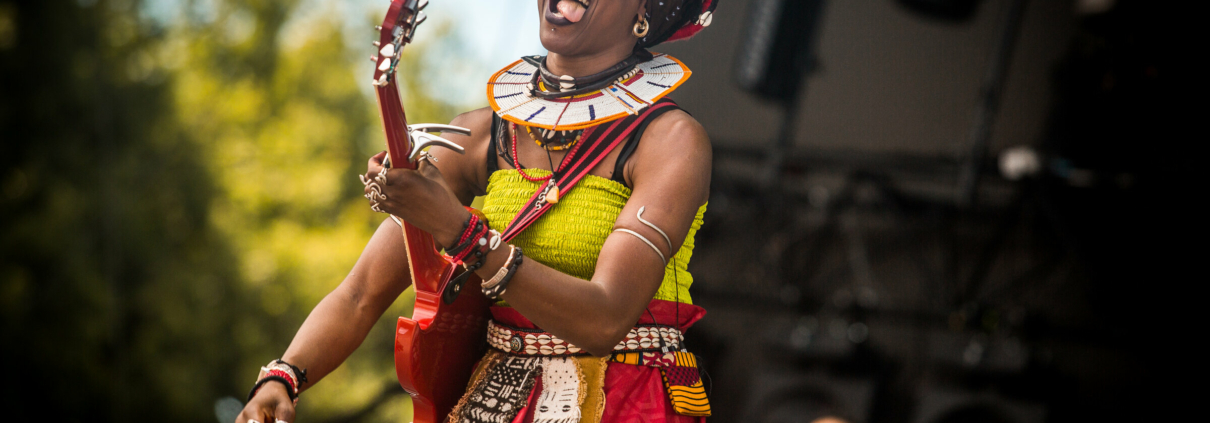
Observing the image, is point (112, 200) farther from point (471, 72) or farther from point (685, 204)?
point (685, 204)

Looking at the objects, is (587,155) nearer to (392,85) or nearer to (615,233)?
(615,233)

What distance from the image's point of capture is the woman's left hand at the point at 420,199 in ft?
4.07

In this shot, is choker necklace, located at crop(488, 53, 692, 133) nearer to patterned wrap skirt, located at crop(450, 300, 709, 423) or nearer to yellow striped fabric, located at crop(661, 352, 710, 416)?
patterned wrap skirt, located at crop(450, 300, 709, 423)

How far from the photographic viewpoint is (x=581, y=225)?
5.19 feet

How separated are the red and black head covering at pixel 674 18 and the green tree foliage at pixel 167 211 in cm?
679

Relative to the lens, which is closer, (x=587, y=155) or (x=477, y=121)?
(x=587, y=155)

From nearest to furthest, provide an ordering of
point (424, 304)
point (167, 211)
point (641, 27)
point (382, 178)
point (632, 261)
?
point (382, 178) < point (632, 261) < point (424, 304) < point (641, 27) < point (167, 211)

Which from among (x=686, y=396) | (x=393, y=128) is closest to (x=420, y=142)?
(x=393, y=128)

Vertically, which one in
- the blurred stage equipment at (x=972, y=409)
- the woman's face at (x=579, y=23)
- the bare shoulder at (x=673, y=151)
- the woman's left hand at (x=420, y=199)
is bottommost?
the blurred stage equipment at (x=972, y=409)

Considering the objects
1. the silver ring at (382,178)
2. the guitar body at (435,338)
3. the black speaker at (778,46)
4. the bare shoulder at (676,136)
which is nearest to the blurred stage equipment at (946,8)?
the black speaker at (778,46)

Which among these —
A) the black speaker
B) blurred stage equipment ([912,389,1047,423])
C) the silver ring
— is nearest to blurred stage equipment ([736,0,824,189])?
the black speaker

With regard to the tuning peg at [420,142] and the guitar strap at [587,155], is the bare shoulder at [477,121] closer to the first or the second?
the guitar strap at [587,155]

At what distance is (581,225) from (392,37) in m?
0.51

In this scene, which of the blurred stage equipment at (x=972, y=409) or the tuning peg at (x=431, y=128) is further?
the blurred stage equipment at (x=972, y=409)
